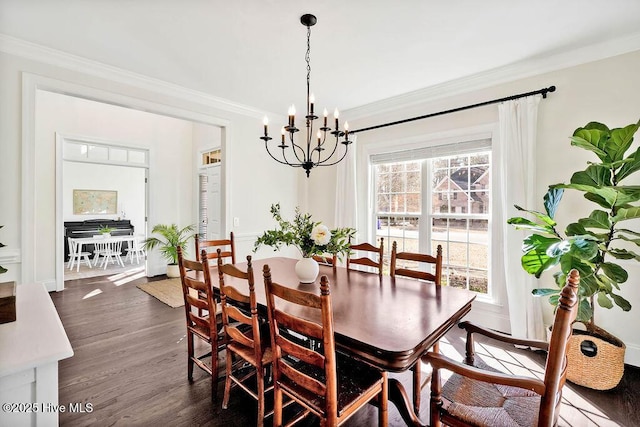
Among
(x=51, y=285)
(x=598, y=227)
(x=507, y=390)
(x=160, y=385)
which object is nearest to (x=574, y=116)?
(x=598, y=227)

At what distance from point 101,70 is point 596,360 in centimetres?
485

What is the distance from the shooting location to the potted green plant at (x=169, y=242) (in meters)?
5.28

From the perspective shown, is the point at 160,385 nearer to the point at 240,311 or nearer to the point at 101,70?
the point at 240,311

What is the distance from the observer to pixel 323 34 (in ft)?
7.50

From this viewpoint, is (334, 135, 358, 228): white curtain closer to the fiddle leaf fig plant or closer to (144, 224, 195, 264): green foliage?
the fiddle leaf fig plant

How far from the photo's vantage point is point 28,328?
110 centimetres

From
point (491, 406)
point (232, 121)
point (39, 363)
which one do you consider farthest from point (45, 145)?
point (491, 406)

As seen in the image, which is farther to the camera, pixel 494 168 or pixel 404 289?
pixel 494 168

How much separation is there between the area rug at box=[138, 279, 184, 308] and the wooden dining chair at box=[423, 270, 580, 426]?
3526 mm

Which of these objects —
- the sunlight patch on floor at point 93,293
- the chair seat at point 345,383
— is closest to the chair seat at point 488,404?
the chair seat at point 345,383

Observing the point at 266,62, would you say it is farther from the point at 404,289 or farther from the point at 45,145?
the point at 45,145

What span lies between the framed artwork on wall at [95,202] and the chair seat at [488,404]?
9.46 meters

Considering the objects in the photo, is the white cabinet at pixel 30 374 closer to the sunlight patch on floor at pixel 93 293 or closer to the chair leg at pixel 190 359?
the chair leg at pixel 190 359

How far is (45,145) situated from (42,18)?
128 inches
